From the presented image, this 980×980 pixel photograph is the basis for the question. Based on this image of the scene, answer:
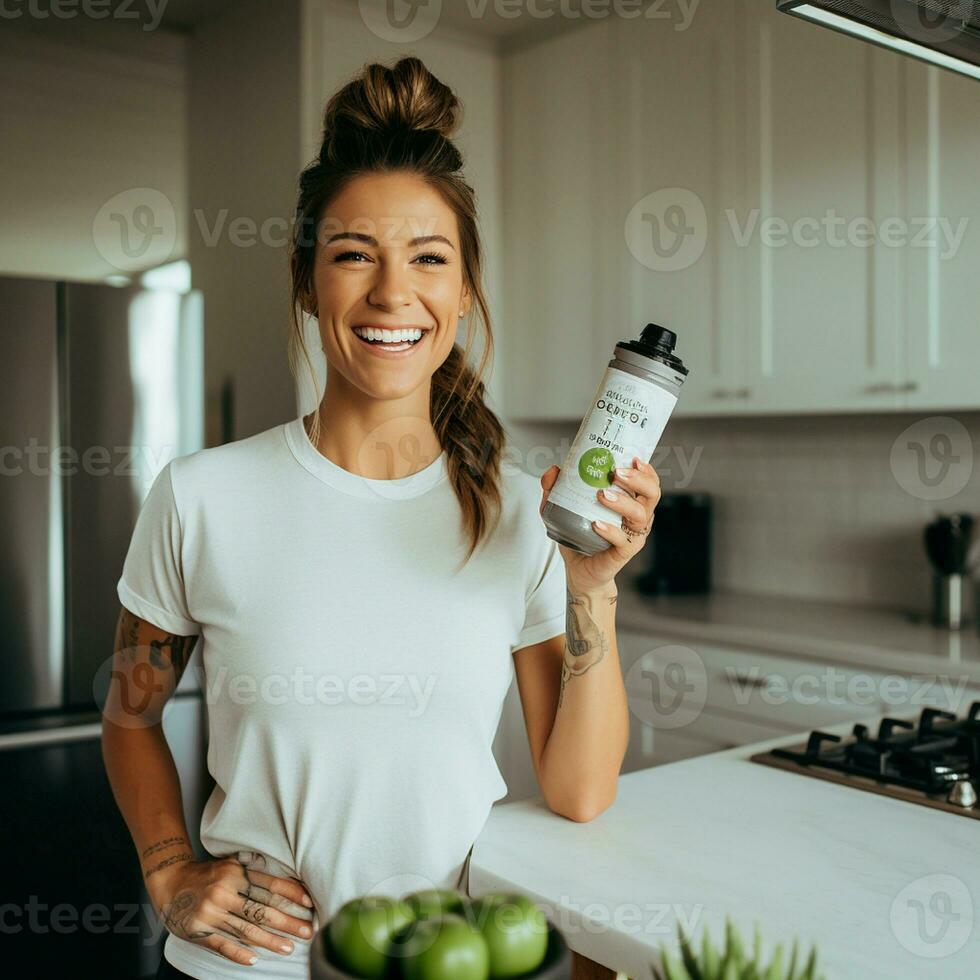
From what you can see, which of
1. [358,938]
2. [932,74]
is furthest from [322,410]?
[932,74]

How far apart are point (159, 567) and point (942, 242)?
1.86m

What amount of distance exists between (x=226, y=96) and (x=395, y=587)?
8.57 ft

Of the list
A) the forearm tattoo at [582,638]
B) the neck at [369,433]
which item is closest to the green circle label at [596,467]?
the forearm tattoo at [582,638]

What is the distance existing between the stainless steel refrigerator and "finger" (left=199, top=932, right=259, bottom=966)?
1623 millimetres

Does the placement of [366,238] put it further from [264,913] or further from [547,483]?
[264,913]

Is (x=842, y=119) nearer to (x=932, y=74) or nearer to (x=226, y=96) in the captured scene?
(x=932, y=74)

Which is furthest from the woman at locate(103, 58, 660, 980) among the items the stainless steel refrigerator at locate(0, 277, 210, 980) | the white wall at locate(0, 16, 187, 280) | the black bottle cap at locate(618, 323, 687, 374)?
the white wall at locate(0, 16, 187, 280)

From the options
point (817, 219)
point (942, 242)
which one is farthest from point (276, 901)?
point (817, 219)

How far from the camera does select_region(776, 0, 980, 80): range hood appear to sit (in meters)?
1.08

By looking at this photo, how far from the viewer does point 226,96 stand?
3270mm

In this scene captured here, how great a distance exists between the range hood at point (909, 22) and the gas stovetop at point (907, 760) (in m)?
0.79

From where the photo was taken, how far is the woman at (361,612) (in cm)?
104

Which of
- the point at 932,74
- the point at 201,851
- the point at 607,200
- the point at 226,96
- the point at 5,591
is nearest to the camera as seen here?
the point at 932,74

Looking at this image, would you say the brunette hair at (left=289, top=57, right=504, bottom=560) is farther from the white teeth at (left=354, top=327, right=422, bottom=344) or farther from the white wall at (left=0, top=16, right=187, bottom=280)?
the white wall at (left=0, top=16, right=187, bottom=280)
